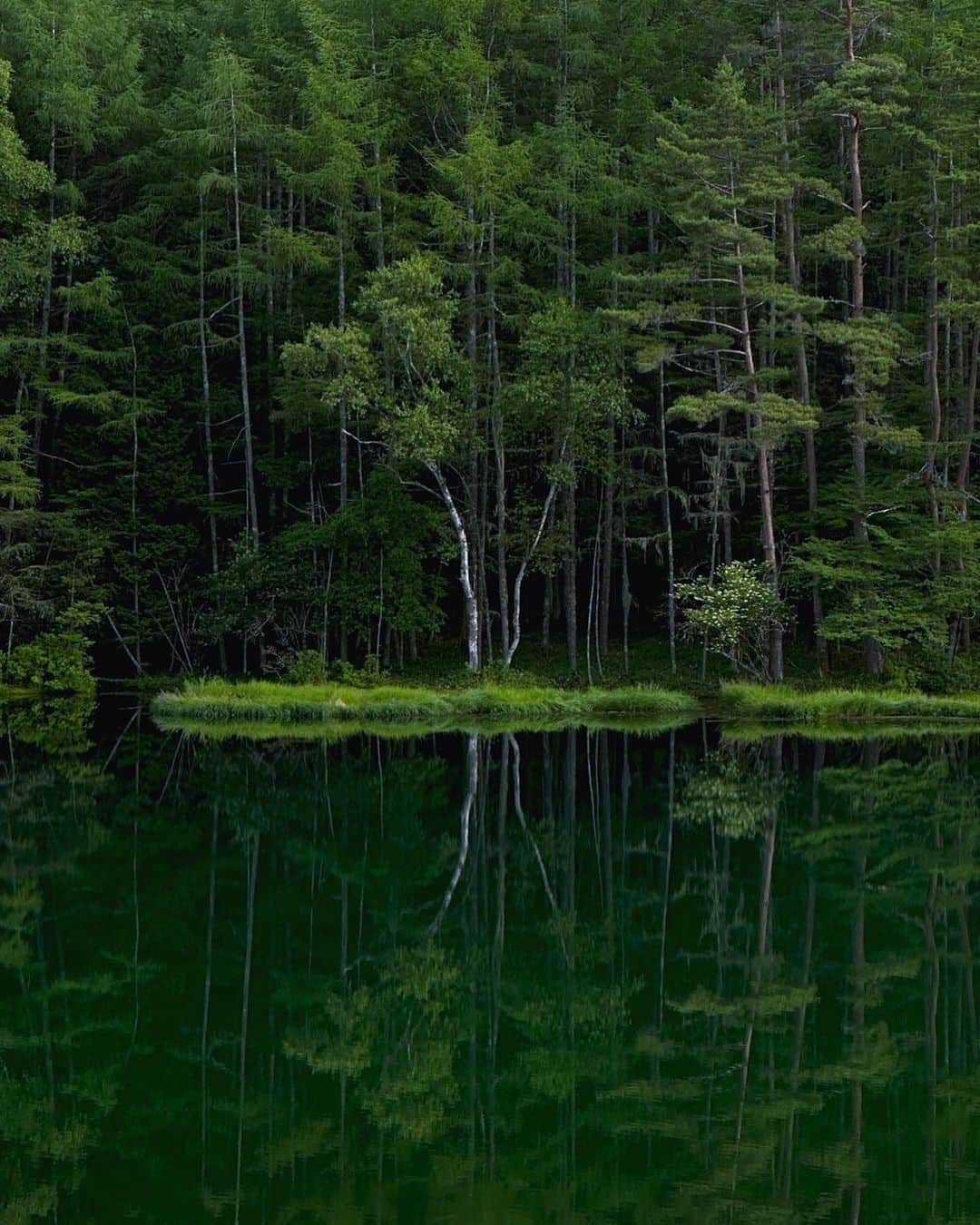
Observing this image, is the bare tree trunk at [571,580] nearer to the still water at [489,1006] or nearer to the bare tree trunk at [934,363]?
the bare tree trunk at [934,363]

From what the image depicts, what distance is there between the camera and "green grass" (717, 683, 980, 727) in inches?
923

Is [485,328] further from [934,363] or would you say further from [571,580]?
[934,363]

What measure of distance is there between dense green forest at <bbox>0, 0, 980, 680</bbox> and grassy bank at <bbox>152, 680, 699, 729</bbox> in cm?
211

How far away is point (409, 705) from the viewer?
2405cm

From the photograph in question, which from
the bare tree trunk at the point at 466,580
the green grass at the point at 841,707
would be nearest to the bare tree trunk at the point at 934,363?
the green grass at the point at 841,707

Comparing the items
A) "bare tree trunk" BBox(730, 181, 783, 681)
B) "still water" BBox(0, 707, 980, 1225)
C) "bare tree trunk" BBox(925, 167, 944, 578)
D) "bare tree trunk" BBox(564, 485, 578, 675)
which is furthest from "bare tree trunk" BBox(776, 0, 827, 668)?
"still water" BBox(0, 707, 980, 1225)

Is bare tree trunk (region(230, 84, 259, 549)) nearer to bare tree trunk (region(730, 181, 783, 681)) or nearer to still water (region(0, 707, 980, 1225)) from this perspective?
bare tree trunk (region(730, 181, 783, 681))

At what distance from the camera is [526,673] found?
89.5 ft

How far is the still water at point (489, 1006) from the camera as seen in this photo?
622cm

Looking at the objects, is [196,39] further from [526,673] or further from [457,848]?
[457,848]

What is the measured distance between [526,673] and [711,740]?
6.42 metres

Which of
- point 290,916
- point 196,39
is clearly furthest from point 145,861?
point 196,39

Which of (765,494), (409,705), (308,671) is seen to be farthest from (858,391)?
(308,671)

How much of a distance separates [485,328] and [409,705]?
10.7 meters
